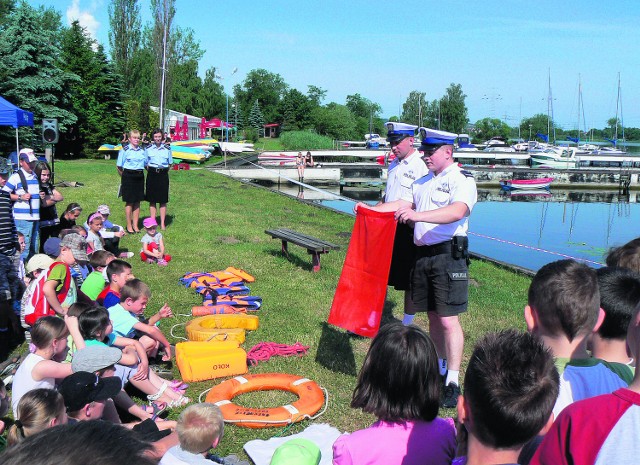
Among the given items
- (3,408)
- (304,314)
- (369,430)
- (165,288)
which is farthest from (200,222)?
(369,430)

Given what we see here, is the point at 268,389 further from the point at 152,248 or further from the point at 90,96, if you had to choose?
the point at 90,96

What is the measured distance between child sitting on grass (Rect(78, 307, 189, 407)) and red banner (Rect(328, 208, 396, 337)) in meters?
1.72

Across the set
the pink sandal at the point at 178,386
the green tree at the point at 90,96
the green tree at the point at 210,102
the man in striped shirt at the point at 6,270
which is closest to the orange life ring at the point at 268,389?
the pink sandal at the point at 178,386

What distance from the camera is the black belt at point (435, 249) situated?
17.5 feet

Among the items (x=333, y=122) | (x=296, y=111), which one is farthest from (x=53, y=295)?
(x=296, y=111)

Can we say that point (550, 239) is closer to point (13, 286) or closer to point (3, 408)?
point (13, 286)

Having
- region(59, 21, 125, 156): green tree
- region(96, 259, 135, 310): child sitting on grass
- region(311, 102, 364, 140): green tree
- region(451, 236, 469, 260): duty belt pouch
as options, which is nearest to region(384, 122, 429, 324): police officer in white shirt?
region(451, 236, 469, 260): duty belt pouch

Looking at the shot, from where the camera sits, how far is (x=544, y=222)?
25.5m

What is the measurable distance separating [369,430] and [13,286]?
16.6 ft

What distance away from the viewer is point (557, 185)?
4169 centimetres

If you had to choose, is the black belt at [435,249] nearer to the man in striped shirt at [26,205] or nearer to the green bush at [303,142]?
the man in striped shirt at [26,205]

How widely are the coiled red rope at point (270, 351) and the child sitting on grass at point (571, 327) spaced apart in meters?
3.76

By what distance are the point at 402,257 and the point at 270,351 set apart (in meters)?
1.68

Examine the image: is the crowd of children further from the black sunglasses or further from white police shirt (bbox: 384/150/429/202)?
white police shirt (bbox: 384/150/429/202)
